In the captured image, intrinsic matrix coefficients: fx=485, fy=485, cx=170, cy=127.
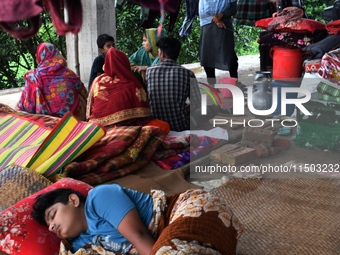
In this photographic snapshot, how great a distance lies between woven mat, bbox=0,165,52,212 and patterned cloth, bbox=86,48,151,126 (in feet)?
3.12

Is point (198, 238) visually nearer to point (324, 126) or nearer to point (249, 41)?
point (324, 126)

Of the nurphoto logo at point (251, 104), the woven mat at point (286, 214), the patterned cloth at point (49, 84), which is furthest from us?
the nurphoto logo at point (251, 104)

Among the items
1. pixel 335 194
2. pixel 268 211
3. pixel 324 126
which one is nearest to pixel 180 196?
pixel 268 211

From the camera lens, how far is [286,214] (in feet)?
8.60

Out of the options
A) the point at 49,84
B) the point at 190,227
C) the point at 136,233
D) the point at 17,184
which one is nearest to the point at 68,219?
the point at 136,233

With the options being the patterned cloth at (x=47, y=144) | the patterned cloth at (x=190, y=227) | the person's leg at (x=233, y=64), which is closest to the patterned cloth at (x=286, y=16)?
the person's leg at (x=233, y=64)

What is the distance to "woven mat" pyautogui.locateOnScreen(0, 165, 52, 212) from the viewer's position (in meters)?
2.63

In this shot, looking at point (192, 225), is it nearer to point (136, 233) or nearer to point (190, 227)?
point (190, 227)

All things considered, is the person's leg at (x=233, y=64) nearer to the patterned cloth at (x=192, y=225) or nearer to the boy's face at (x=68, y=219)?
the patterned cloth at (x=192, y=225)

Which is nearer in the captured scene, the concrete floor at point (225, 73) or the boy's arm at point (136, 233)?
the boy's arm at point (136, 233)

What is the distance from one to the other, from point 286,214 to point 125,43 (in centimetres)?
383

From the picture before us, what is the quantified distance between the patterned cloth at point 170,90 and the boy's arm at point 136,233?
1953 mm

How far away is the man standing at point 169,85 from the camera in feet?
12.4

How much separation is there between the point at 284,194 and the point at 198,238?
1.20 metres
